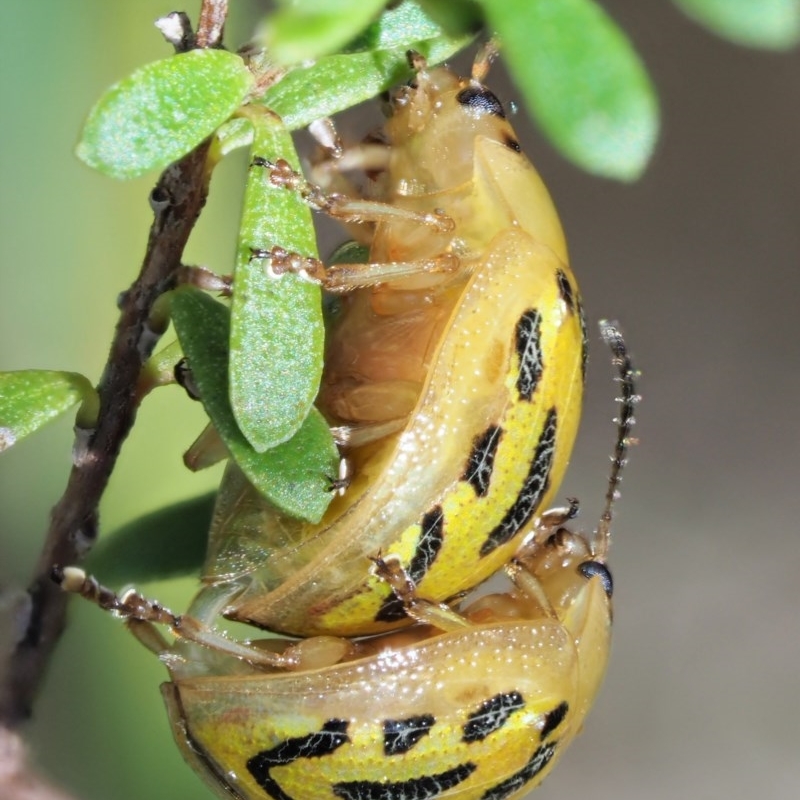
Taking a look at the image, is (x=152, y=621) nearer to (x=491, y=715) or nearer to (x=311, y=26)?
(x=491, y=715)

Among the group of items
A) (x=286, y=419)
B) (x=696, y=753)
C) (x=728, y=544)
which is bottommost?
(x=696, y=753)

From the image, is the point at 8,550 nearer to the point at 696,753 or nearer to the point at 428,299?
the point at 428,299

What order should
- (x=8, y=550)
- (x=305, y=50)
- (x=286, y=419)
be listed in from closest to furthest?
(x=305, y=50) < (x=286, y=419) < (x=8, y=550)

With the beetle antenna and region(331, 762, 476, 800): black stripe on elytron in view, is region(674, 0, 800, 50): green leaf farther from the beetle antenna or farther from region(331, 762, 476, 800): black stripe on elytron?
region(331, 762, 476, 800): black stripe on elytron

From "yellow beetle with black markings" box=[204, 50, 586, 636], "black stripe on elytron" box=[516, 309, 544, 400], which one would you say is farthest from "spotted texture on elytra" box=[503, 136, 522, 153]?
"black stripe on elytron" box=[516, 309, 544, 400]

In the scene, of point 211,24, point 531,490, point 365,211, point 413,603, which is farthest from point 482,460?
point 211,24

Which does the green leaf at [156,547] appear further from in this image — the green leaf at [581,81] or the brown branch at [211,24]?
the green leaf at [581,81]

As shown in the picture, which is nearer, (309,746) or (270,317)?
(270,317)

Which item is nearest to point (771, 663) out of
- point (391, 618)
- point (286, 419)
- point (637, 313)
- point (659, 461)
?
point (659, 461)
